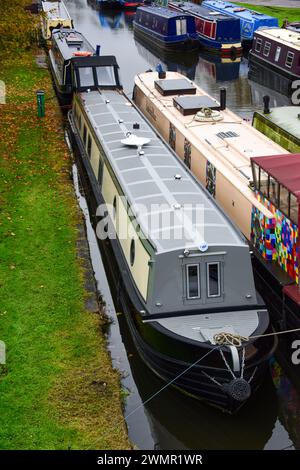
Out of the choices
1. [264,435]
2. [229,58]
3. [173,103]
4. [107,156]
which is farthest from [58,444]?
[229,58]

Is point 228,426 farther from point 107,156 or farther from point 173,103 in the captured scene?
point 173,103

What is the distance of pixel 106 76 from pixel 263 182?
14.3 metres

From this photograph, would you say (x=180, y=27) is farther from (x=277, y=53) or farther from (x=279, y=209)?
(x=279, y=209)

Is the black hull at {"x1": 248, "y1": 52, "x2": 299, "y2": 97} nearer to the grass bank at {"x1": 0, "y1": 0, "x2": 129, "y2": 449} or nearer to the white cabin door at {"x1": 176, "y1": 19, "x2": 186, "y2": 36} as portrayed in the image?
the white cabin door at {"x1": 176, "y1": 19, "x2": 186, "y2": 36}

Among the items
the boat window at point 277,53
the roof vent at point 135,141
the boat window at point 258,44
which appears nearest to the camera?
the roof vent at point 135,141

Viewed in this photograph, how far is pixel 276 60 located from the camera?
140 ft

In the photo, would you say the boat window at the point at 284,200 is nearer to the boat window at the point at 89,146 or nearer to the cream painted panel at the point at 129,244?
the cream painted panel at the point at 129,244

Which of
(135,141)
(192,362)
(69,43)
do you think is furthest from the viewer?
(69,43)

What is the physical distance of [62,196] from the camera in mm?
22984

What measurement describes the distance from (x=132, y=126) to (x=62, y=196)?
3135 millimetres

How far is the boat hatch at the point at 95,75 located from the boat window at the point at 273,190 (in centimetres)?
1429

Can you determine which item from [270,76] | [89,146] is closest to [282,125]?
[89,146]

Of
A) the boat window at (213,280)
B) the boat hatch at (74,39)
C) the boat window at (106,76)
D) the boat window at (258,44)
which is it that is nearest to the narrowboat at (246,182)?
the boat window at (213,280)

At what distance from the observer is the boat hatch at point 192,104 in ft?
81.3
